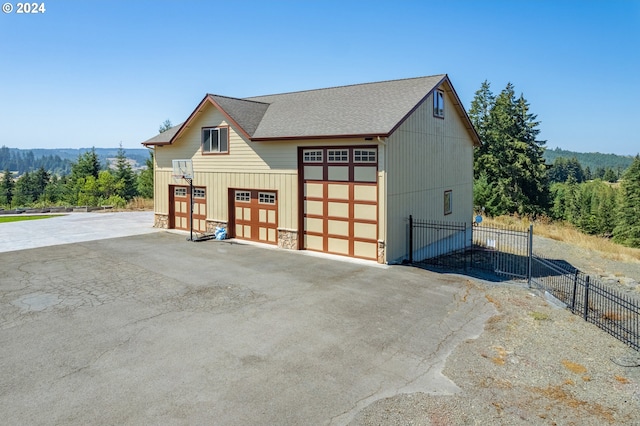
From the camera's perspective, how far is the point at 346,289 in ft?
40.0

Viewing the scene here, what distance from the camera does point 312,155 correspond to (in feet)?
55.8

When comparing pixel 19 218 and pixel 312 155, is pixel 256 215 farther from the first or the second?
pixel 19 218

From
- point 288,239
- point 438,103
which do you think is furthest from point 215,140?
point 438,103

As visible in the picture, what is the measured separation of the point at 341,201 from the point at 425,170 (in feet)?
13.3

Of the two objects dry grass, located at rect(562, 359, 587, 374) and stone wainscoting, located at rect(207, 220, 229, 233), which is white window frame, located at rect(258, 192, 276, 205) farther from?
dry grass, located at rect(562, 359, 587, 374)

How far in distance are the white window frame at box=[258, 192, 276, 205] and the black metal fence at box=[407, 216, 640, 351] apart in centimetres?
596

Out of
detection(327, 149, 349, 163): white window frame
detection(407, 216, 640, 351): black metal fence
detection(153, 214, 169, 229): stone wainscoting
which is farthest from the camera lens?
detection(153, 214, 169, 229): stone wainscoting

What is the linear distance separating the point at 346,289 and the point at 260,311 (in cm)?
292

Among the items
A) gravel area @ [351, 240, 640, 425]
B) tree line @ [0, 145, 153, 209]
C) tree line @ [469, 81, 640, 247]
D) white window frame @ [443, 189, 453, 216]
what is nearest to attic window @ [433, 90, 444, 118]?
white window frame @ [443, 189, 453, 216]

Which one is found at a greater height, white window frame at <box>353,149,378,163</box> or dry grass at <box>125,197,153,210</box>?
white window frame at <box>353,149,378,163</box>

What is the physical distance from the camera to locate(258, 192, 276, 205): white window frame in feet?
60.8

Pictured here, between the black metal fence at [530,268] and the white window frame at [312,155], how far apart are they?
4199mm

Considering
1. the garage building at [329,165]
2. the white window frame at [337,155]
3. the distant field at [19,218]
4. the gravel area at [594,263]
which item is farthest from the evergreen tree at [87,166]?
the gravel area at [594,263]

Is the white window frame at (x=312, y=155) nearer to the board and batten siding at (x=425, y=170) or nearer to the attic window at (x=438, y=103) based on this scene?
the board and batten siding at (x=425, y=170)
